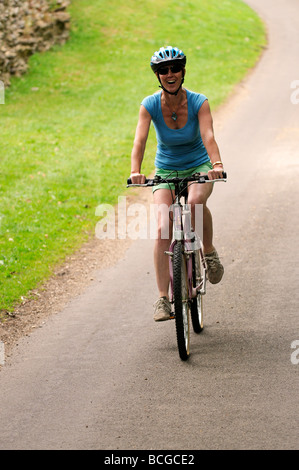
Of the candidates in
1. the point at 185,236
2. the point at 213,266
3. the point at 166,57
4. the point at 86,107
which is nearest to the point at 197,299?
the point at 213,266

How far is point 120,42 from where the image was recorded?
27.2 meters

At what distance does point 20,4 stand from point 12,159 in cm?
1082

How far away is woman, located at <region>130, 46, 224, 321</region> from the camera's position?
604cm

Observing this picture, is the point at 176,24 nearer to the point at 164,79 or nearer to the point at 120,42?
the point at 120,42

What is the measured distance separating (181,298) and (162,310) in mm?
452

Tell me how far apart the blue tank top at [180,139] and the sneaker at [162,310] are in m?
1.26

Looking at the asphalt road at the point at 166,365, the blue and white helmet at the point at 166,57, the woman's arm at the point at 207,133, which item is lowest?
the asphalt road at the point at 166,365

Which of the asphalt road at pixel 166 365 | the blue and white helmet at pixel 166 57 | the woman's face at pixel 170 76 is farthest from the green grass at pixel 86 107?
the blue and white helmet at pixel 166 57

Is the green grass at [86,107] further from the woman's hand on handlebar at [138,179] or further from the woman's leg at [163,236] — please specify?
the woman's hand on handlebar at [138,179]

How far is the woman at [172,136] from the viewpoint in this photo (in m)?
6.04

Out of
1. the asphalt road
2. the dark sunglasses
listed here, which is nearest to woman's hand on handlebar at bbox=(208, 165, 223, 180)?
the dark sunglasses

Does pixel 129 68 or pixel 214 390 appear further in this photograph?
pixel 129 68
